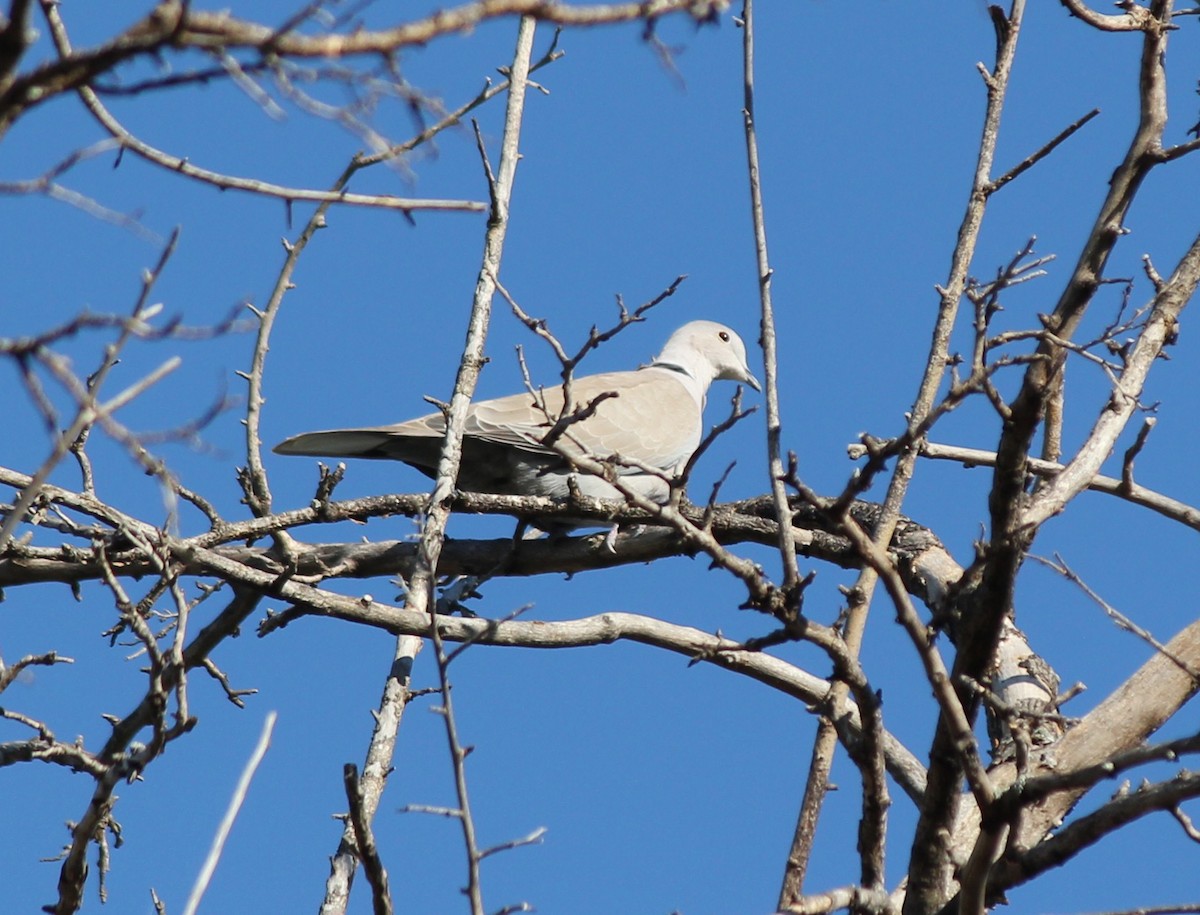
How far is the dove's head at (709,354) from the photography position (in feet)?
24.0

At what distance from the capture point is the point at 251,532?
13.4 ft

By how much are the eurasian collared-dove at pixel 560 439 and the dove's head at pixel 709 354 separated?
0.12ft

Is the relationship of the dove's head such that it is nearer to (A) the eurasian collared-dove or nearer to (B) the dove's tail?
(A) the eurasian collared-dove

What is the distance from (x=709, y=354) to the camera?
740 centimetres

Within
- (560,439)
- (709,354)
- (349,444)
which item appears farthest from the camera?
(709,354)

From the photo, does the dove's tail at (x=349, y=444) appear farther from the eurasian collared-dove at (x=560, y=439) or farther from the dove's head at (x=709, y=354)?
the dove's head at (x=709, y=354)

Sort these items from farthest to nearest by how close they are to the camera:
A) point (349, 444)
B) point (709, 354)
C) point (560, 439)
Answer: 1. point (709, 354)
2. point (349, 444)
3. point (560, 439)

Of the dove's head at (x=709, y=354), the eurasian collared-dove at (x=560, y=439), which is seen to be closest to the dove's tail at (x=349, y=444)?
the eurasian collared-dove at (x=560, y=439)

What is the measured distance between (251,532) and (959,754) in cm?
231

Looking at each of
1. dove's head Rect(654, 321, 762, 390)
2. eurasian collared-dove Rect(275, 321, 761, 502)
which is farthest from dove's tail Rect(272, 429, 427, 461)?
dove's head Rect(654, 321, 762, 390)

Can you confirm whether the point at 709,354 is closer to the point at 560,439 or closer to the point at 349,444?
the point at 349,444

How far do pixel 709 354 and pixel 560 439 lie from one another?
307 centimetres

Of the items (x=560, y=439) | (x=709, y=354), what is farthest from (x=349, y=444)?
(x=709, y=354)

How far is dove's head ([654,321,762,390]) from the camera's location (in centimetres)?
732
